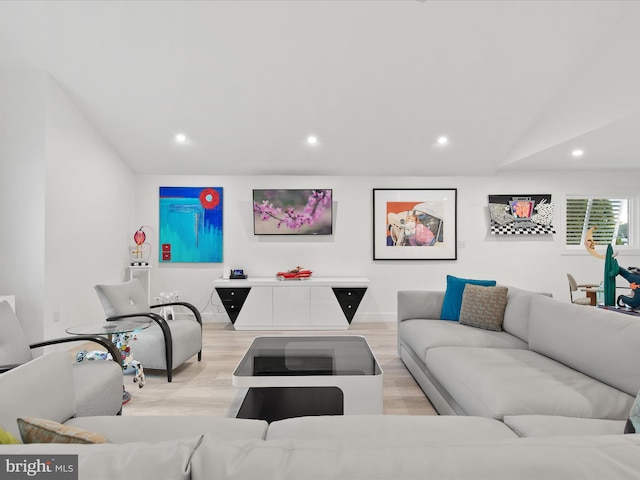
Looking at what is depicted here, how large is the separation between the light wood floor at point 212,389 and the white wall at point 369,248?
1490 millimetres

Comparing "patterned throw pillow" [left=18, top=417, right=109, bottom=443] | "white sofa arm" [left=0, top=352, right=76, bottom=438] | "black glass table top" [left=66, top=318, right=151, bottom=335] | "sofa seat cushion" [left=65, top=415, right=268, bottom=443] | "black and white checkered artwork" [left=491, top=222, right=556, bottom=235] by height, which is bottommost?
"sofa seat cushion" [left=65, top=415, right=268, bottom=443]

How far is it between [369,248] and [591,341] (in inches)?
143

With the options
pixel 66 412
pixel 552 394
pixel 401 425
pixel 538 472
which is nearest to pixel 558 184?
pixel 552 394

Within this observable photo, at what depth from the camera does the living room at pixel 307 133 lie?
10.8 ft

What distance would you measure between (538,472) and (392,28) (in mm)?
3522

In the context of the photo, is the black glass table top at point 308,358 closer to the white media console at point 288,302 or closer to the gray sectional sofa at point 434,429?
the gray sectional sofa at point 434,429

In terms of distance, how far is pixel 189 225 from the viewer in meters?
5.50

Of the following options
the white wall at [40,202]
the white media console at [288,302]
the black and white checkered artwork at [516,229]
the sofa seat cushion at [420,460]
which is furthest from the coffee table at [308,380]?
the black and white checkered artwork at [516,229]

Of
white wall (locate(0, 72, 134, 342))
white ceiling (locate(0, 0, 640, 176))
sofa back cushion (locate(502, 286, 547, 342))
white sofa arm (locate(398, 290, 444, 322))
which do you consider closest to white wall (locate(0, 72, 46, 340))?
white wall (locate(0, 72, 134, 342))

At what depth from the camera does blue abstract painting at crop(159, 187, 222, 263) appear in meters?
5.49

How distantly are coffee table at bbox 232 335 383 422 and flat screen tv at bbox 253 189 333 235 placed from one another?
268 centimetres

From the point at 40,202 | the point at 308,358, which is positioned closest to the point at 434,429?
the point at 308,358

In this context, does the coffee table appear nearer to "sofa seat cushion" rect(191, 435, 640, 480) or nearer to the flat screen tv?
"sofa seat cushion" rect(191, 435, 640, 480)

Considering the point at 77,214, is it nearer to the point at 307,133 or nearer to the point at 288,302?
the point at 288,302
